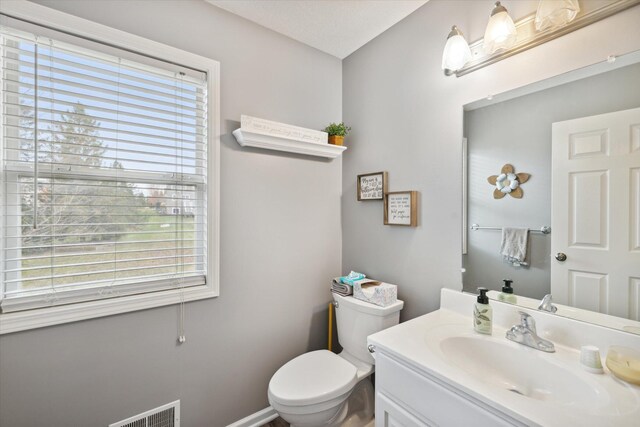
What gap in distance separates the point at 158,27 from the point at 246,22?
1.60 ft

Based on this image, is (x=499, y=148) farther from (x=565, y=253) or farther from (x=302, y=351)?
(x=302, y=351)

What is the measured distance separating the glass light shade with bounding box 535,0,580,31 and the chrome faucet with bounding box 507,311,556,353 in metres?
1.07

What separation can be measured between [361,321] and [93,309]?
1271 millimetres

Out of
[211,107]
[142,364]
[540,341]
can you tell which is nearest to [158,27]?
[211,107]

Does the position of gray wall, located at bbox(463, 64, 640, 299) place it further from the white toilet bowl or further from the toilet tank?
the white toilet bowl

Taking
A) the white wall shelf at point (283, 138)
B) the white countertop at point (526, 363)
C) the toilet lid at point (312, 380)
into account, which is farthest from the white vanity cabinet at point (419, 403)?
the white wall shelf at point (283, 138)

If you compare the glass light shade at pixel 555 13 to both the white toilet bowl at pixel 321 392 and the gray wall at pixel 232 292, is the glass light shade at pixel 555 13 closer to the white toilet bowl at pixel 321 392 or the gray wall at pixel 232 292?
the gray wall at pixel 232 292

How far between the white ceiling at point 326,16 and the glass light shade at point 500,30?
0.49 m

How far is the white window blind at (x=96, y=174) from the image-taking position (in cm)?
107

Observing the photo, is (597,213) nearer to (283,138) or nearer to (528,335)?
(528,335)

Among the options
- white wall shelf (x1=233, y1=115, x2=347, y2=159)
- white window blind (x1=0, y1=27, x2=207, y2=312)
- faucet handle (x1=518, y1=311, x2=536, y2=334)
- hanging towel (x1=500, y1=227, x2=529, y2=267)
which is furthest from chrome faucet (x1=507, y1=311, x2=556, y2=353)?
white window blind (x1=0, y1=27, x2=207, y2=312)

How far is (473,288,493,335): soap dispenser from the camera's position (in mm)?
1073

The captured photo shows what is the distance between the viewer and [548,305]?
101cm

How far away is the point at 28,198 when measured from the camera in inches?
42.4
